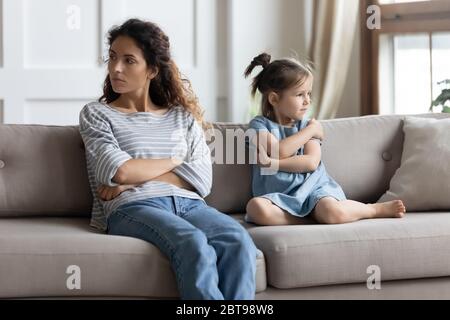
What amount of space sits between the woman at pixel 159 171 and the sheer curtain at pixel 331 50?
70.3 inches

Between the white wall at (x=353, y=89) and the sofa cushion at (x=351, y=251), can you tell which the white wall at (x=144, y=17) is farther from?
the sofa cushion at (x=351, y=251)

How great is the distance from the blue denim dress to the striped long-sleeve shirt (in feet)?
0.67

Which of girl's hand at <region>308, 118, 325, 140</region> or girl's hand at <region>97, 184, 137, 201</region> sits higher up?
girl's hand at <region>308, 118, 325, 140</region>

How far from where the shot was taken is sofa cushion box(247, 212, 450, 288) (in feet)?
6.97

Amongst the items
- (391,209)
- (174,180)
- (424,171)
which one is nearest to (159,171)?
(174,180)

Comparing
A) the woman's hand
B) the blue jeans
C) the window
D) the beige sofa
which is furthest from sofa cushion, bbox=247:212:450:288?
the window

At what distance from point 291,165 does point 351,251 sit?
47cm

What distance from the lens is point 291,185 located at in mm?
2545

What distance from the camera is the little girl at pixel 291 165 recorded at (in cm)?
241

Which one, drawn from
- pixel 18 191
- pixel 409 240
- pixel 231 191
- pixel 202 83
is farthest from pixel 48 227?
pixel 202 83

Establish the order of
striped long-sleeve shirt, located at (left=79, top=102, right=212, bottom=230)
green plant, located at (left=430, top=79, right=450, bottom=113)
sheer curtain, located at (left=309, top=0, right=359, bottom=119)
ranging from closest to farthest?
striped long-sleeve shirt, located at (left=79, top=102, right=212, bottom=230)
green plant, located at (left=430, top=79, right=450, bottom=113)
sheer curtain, located at (left=309, top=0, right=359, bottom=119)

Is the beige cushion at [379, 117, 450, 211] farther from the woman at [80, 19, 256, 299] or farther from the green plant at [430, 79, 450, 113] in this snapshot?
the green plant at [430, 79, 450, 113]

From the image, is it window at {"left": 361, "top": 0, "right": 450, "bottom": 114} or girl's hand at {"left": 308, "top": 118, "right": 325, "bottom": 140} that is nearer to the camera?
girl's hand at {"left": 308, "top": 118, "right": 325, "bottom": 140}

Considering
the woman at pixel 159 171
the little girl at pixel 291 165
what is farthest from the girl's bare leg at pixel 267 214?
the woman at pixel 159 171
